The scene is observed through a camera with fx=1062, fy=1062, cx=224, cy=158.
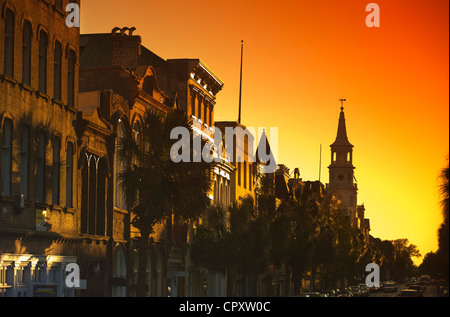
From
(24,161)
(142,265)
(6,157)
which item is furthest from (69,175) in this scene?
(6,157)

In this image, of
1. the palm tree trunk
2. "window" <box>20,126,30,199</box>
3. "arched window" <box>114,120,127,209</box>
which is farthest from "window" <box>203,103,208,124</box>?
"window" <box>20,126,30,199</box>

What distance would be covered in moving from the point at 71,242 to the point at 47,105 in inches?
274

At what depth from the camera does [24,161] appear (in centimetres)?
4488

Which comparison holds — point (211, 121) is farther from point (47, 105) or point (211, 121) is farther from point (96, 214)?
point (47, 105)

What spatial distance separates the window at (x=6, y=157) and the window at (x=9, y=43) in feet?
7.03

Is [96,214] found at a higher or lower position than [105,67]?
lower

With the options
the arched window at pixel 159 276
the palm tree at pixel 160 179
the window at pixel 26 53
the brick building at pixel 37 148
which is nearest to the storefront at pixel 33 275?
the brick building at pixel 37 148

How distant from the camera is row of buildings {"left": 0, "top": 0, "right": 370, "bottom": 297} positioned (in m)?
43.2

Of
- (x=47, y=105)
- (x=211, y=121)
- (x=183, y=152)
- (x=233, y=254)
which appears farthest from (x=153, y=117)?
(x=211, y=121)

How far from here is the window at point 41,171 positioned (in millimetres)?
46688

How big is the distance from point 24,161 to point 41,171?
2.23 metres

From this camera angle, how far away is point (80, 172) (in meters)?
Answer: 51.7
